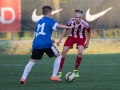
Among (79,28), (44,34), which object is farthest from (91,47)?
(44,34)

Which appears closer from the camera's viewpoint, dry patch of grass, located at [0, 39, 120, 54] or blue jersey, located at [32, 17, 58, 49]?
blue jersey, located at [32, 17, 58, 49]

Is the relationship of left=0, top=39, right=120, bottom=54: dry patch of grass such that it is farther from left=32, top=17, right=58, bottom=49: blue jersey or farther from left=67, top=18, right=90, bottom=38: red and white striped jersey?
left=32, top=17, right=58, bottom=49: blue jersey

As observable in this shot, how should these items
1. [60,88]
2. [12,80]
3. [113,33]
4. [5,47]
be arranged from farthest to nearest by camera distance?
1. [113,33]
2. [5,47]
3. [12,80]
4. [60,88]

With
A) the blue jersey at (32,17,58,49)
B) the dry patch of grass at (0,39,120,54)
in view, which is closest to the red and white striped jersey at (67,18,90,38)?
the blue jersey at (32,17,58,49)

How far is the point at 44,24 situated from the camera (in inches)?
393

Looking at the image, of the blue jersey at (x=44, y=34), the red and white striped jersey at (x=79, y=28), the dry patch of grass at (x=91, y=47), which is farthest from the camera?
the dry patch of grass at (x=91, y=47)

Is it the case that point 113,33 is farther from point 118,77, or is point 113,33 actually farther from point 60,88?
point 60,88

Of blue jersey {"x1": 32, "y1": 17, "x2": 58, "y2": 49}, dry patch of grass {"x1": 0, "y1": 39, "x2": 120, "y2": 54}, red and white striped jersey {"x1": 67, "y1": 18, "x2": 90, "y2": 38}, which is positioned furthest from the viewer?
dry patch of grass {"x1": 0, "y1": 39, "x2": 120, "y2": 54}

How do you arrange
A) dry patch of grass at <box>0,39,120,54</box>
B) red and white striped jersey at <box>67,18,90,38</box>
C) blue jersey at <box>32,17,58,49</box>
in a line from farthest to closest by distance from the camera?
dry patch of grass at <box>0,39,120,54</box> → red and white striped jersey at <box>67,18,90,38</box> → blue jersey at <box>32,17,58,49</box>

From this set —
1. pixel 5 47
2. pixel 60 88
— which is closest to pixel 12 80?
pixel 60 88

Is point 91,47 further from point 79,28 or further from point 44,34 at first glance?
point 44,34

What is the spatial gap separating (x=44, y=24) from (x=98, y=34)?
49.6ft

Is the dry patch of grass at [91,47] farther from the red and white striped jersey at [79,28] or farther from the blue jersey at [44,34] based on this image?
the blue jersey at [44,34]

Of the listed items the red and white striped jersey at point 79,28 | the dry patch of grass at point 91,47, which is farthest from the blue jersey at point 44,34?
the dry patch of grass at point 91,47
